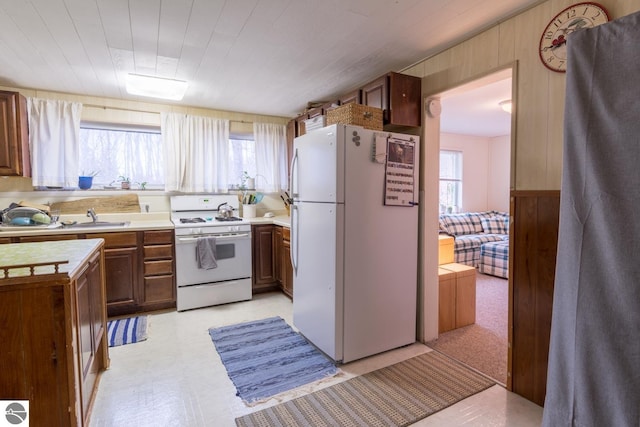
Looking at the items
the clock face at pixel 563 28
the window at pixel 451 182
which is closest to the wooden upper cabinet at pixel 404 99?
the clock face at pixel 563 28

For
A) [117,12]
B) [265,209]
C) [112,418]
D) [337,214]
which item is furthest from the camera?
[265,209]

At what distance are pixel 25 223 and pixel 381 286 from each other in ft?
10.7

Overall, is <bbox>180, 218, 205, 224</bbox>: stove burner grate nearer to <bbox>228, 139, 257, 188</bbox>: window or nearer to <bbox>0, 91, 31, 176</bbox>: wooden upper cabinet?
<bbox>228, 139, 257, 188</bbox>: window

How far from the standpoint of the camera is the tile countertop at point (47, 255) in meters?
1.34

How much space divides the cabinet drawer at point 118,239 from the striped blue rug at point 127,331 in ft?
2.39

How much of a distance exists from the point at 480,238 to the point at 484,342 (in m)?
2.82

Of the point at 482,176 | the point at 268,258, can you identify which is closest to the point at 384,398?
the point at 268,258

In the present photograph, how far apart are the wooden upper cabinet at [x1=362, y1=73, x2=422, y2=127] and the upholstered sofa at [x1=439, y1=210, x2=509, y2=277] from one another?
2.64 metres

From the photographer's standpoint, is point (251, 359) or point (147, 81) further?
point (147, 81)

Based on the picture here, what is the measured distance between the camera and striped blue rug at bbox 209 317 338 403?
2.11m

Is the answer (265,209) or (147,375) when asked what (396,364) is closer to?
(147,375)

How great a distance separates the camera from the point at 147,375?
7.27ft

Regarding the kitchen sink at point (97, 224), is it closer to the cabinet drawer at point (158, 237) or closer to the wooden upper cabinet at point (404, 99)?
the cabinet drawer at point (158, 237)

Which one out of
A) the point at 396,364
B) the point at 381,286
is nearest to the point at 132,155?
the point at 381,286
